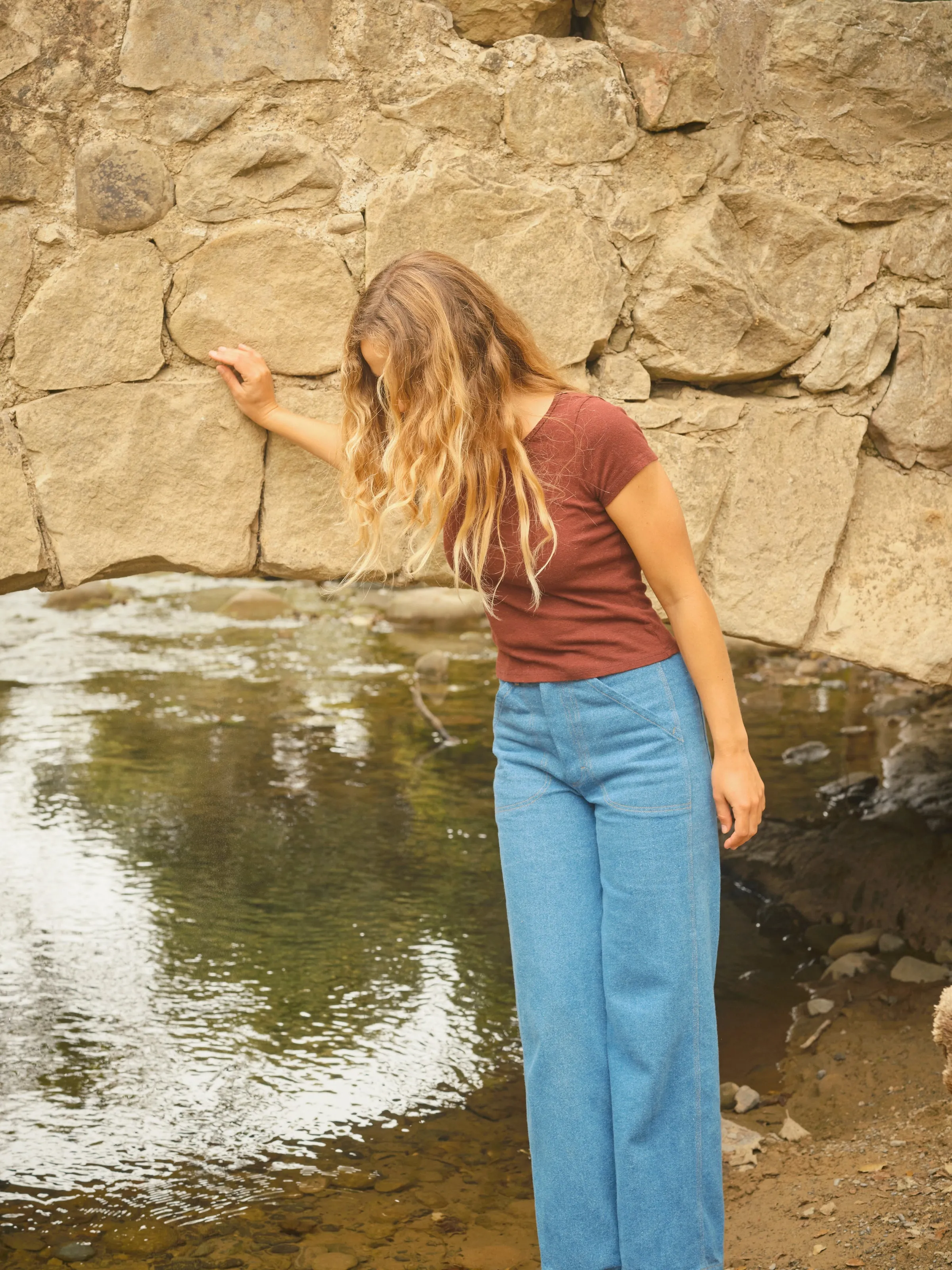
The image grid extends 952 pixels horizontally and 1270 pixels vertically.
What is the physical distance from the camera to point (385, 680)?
7789 millimetres

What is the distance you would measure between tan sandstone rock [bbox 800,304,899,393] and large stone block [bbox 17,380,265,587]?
4.33ft

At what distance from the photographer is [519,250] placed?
8.96ft

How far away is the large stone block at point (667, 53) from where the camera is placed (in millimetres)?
2686

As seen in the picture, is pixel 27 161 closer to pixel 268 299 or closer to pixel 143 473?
pixel 268 299

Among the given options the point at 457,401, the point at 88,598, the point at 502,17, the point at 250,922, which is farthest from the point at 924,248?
the point at 88,598

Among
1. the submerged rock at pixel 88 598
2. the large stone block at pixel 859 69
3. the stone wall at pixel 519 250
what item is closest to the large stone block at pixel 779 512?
the stone wall at pixel 519 250

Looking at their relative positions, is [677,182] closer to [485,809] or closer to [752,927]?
[752,927]

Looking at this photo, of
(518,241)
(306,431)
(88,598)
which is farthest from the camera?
(88,598)

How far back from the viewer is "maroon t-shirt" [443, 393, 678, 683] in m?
1.93

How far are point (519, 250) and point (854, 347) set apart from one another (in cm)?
82

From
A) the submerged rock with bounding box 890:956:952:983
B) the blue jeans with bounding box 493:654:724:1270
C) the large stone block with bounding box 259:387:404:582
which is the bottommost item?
the submerged rock with bounding box 890:956:952:983

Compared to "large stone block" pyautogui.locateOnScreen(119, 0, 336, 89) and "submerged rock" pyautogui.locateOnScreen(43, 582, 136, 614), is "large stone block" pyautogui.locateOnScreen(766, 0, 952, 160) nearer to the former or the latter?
"large stone block" pyautogui.locateOnScreen(119, 0, 336, 89)

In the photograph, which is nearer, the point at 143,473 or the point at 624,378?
the point at 143,473

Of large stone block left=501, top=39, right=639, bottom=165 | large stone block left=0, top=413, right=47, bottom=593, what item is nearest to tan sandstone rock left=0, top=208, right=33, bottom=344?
large stone block left=0, top=413, right=47, bottom=593
